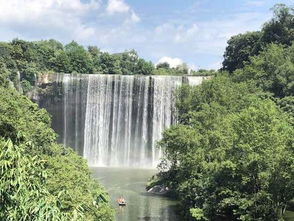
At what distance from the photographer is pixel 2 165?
5.67 m

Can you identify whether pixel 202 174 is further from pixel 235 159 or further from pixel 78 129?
pixel 78 129

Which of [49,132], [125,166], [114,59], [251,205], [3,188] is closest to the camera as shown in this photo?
[3,188]

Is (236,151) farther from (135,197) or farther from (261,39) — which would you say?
(261,39)

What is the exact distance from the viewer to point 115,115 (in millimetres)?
56875

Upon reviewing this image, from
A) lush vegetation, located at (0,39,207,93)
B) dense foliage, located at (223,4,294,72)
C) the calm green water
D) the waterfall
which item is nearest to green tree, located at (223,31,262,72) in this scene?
dense foliage, located at (223,4,294,72)

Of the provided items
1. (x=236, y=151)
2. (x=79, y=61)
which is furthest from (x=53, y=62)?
(x=236, y=151)

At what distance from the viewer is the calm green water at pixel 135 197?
27984 mm

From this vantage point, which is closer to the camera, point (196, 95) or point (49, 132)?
point (49, 132)

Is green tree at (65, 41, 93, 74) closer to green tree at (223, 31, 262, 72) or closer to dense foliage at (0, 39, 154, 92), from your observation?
dense foliage at (0, 39, 154, 92)

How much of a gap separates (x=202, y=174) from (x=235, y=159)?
14.5 ft

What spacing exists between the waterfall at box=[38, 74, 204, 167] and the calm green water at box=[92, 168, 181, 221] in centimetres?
435

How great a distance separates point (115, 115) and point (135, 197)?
22.9 m

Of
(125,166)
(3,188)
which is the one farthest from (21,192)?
(125,166)

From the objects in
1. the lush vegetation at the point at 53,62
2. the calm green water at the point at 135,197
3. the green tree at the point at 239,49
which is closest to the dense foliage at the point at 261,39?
the green tree at the point at 239,49
